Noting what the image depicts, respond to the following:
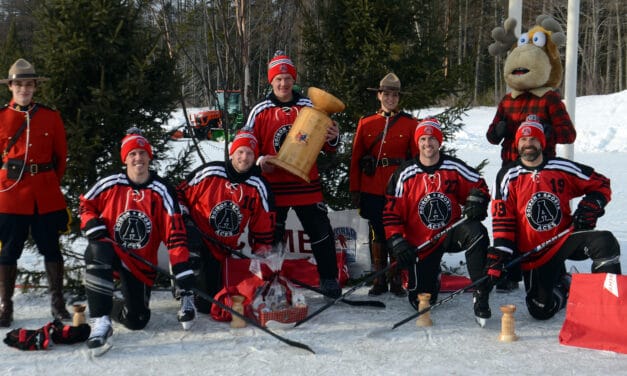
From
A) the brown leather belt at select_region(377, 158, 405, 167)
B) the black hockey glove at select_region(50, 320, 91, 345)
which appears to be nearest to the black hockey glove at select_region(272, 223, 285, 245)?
the brown leather belt at select_region(377, 158, 405, 167)

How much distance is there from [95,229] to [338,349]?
173 cm

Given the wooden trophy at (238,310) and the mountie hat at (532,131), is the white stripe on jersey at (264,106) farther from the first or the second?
the mountie hat at (532,131)

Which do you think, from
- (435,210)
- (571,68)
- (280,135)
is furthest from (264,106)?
(571,68)

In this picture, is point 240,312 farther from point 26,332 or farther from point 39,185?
point 39,185

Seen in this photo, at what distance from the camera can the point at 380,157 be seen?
5.16 meters

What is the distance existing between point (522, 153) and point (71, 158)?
3333mm

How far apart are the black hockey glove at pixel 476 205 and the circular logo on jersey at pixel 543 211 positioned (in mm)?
291

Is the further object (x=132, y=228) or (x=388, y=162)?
(x=388, y=162)

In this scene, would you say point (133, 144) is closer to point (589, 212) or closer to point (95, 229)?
point (95, 229)

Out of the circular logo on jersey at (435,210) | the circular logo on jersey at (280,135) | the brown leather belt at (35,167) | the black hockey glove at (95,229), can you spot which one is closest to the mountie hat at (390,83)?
the circular logo on jersey at (280,135)

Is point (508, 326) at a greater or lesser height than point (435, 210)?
lesser

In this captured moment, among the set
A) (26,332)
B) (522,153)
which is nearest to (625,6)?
(522,153)

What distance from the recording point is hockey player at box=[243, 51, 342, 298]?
191 inches

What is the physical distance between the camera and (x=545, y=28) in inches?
236
